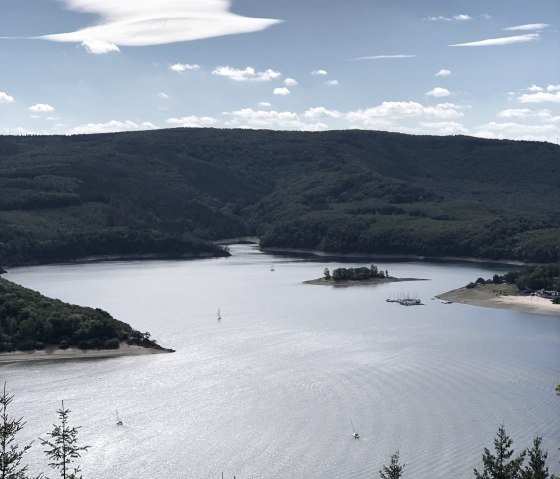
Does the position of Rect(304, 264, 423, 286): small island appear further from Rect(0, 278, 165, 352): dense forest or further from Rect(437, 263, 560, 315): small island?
Rect(0, 278, 165, 352): dense forest

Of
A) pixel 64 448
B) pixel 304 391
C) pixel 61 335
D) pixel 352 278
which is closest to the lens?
pixel 64 448

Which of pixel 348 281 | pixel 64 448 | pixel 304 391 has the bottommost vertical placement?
pixel 304 391

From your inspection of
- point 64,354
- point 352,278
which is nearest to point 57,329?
point 64,354

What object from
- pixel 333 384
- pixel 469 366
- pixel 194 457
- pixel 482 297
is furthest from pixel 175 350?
pixel 482 297

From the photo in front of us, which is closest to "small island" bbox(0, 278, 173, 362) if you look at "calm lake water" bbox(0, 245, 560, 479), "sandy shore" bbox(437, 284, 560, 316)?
"calm lake water" bbox(0, 245, 560, 479)

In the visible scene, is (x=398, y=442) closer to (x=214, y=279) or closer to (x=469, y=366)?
(x=469, y=366)

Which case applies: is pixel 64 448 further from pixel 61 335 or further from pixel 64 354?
pixel 61 335
